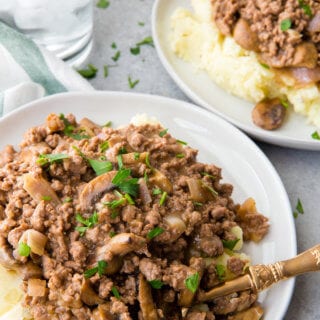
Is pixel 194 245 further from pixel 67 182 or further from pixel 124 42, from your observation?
pixel 124 42

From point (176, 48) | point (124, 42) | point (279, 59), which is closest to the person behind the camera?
point (279, 59)

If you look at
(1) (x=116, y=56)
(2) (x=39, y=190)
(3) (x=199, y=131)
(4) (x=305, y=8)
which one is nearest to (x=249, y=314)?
(2) (x=39, y=190)

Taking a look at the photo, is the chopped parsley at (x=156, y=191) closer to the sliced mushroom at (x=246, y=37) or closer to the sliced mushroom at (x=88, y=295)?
the sliced mushroom at (x=88, y=295)

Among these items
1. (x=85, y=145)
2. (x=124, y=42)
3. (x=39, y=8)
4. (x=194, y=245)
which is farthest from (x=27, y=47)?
(x=194, y=245)

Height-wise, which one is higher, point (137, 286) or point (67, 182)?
point (67, 182)

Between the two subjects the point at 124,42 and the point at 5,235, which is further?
the point at 124,42

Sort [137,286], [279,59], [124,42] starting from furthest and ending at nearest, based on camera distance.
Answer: [124,42] < [279,59] < [137,286]

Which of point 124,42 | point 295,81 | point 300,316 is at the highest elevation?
point 295,81
